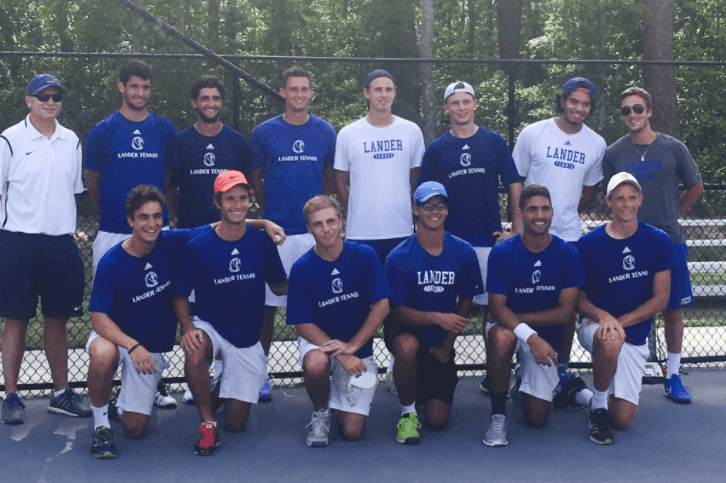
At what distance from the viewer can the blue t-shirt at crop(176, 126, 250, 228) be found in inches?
200

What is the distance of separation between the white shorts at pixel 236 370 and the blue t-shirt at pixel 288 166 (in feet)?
2.85

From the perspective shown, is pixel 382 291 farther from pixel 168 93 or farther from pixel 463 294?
pixel 168 93

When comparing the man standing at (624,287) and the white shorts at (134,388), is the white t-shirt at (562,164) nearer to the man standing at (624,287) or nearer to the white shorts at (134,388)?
the man standing at (624,287)

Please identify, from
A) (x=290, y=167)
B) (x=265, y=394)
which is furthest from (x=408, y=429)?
(x=290, y=167)

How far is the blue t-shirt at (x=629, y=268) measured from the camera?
4.72 m

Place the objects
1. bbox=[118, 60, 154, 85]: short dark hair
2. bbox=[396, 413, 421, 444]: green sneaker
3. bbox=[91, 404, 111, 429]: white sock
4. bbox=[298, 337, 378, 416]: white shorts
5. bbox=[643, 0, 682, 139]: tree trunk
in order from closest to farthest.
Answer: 1. bbox=[91, 404, 111, 429]: white sock
2. bbox=[396, 413, 421, 444]: green sneaker
3. bbox=[298, 337, 378, 416]: white shorts
4. bbox=[118, 60, 154, 85]: short dark hair
5. bbox=[643, 0, 682, 139]: tree trunk

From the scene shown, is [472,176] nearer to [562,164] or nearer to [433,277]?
[562,164]

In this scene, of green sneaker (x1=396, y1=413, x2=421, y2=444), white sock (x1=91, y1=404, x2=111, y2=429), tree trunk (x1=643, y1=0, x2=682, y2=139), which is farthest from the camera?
tree trunk (x1=643, y1=0, x2=682, y2=139)

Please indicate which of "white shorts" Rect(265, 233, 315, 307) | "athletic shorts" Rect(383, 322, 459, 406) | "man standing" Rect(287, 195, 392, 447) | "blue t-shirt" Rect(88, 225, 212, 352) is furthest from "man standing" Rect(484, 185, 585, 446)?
"blue t-shirt" Rect(88, 225, 212, 352)

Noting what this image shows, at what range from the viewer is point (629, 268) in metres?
4.72

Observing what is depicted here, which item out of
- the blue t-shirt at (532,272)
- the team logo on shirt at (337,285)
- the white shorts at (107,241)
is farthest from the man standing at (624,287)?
the white shorts at (107,241)

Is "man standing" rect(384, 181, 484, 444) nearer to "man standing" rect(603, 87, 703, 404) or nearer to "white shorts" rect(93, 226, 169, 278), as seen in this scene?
"man standing" rect(603, 87, 703, 404)

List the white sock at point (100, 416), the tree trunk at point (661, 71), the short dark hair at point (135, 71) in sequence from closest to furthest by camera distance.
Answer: the white sock at point (100, 416)
the short dark hair at point (135, 71)
the tree trunk at point (661, 71)

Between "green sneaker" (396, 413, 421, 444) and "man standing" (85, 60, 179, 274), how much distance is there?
193 centimetres
